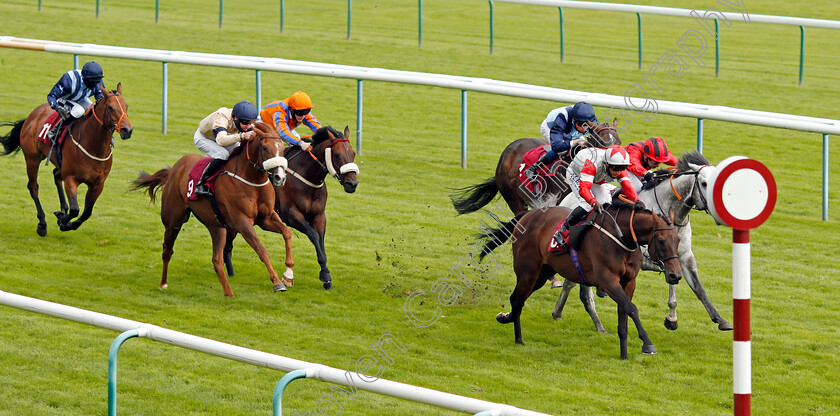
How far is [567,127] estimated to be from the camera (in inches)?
317

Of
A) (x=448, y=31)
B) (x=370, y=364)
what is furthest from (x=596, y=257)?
(x=448, y=31)

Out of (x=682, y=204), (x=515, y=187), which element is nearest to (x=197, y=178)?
(x=515, y=187)

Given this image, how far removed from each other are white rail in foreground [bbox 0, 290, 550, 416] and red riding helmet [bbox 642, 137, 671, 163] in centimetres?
414

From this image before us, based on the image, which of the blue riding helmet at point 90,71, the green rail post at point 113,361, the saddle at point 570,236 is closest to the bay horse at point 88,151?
the blue riding helmet at point 90,71

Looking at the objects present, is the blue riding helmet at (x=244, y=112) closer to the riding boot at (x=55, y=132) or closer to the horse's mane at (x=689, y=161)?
the riding boot at (x=55, y=132)

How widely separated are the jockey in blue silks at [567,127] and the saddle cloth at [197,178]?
2458mm

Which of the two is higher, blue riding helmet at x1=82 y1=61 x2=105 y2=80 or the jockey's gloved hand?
blue riding helmet at x1=82 y1=61 x2=105 y2=80

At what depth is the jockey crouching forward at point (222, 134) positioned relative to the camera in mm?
7672

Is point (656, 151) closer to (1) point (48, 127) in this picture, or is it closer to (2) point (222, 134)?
(2) point (222, 134)

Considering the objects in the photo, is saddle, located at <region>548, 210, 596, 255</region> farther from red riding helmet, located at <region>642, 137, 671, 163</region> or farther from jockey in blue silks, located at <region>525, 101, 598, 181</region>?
jockey in blue silks, located at <region>525, 101, 598, 181</region>

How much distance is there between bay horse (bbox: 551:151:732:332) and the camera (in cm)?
720

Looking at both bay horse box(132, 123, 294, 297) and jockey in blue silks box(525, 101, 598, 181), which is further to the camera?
jockey in blue silks box(525, 101, 598, 181)

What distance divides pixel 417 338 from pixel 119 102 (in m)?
3.35

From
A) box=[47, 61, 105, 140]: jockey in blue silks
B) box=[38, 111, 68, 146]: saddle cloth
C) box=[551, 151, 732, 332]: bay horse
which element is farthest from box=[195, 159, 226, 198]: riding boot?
box=[551, 151, 732, 332]: bay horse
